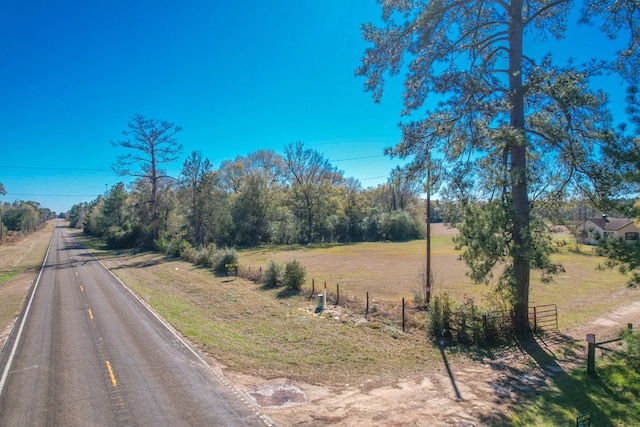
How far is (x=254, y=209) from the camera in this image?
6009 cm

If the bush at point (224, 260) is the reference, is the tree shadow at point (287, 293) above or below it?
below

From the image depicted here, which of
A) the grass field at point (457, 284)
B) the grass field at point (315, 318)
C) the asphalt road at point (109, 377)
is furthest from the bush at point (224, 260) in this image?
the asphalt road at point (109, 377)

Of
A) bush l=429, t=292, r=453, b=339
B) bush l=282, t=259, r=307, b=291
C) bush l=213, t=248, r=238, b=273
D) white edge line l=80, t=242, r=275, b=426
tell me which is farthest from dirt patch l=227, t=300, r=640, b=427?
bush l=213, t=248, r=238, b=273

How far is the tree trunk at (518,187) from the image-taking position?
1254cm

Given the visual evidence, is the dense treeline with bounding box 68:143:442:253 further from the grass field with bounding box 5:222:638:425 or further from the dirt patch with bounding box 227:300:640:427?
the dirt patch with bounding box 227:300:640:427

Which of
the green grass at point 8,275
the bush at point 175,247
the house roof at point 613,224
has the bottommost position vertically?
the green grass at point 8,275

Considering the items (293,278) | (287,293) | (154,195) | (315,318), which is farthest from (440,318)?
(154,195)

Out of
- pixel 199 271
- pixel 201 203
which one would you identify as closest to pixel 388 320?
pixel 199 271

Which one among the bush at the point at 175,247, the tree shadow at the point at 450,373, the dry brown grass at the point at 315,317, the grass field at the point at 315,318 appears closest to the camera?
the tree shadow at the point at 450,373

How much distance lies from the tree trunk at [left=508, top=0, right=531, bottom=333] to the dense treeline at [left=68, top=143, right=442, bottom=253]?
26889 millimetres

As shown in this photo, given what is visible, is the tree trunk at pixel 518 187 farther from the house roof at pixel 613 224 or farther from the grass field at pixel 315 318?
the house roof at pixel 613 224

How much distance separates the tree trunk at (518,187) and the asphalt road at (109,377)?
10406mm

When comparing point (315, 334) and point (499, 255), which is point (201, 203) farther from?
point (499, 255)

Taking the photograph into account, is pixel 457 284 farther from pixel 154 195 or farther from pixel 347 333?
pixel 154 195
